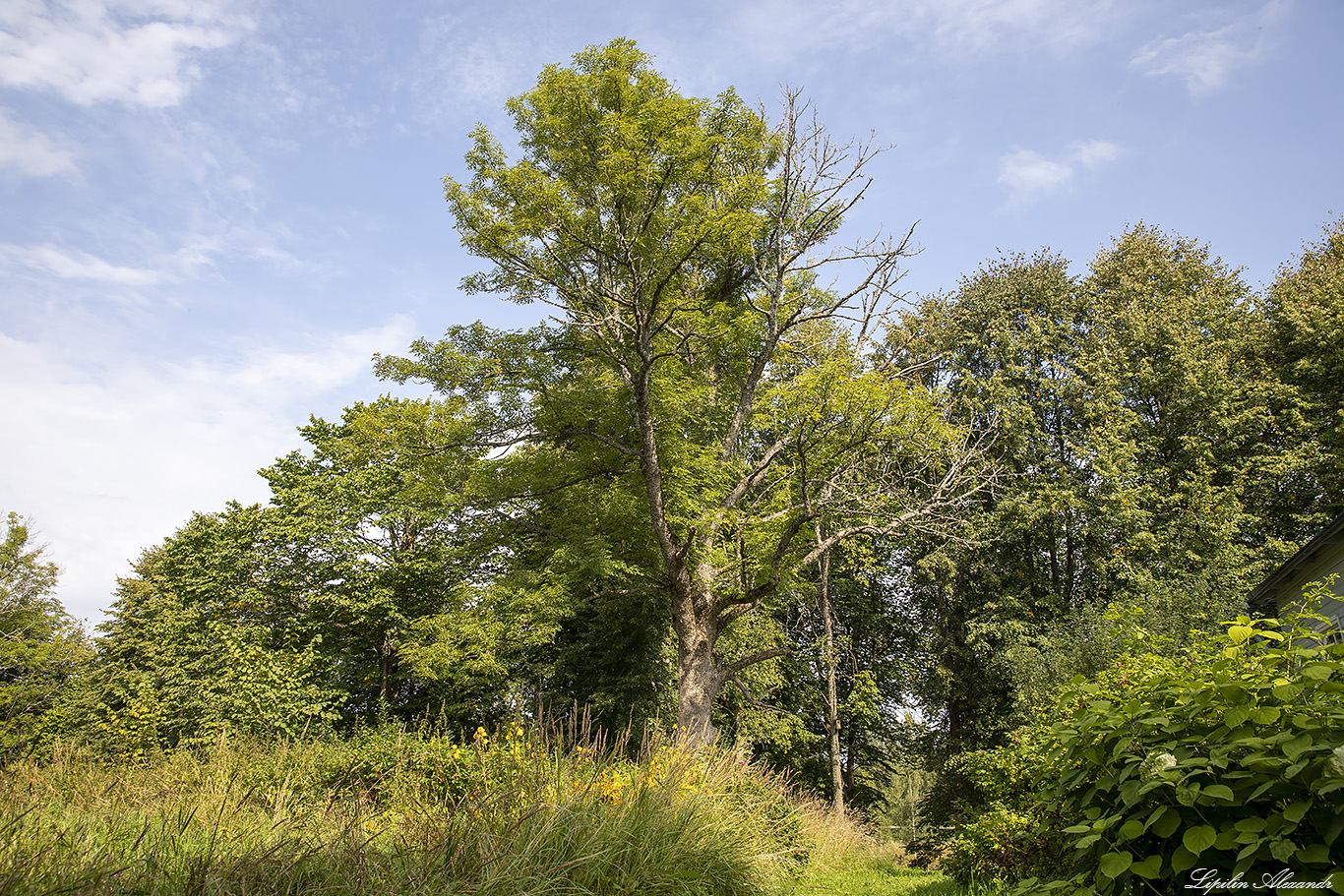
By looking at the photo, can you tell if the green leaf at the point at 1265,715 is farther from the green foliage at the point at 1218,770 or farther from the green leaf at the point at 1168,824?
the green leaf at the point at 1168,824

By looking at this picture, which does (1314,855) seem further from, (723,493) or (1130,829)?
(723,493)

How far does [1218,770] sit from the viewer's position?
221cm

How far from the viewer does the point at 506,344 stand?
13.7 m

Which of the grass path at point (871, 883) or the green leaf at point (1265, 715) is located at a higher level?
the green leaf at point (1265, 715)

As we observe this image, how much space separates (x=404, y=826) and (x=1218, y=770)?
4.02m

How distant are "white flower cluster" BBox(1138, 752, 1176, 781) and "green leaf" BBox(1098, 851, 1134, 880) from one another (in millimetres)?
245

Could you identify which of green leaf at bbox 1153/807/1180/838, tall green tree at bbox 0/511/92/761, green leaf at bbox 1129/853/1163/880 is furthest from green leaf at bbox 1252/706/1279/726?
tall green tree at bbox 0/511/92/761

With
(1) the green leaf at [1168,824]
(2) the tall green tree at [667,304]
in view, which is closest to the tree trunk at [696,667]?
(2) the tall green tree at [667,304]

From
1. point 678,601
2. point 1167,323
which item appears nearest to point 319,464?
point 678,601

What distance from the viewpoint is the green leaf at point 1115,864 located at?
2145 millimetres

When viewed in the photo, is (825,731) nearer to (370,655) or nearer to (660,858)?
(370,655)

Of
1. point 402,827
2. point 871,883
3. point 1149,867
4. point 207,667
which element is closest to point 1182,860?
point 1149,867

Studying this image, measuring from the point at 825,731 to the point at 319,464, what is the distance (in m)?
17.0

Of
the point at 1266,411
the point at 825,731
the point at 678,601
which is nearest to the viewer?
the point at 678,601
